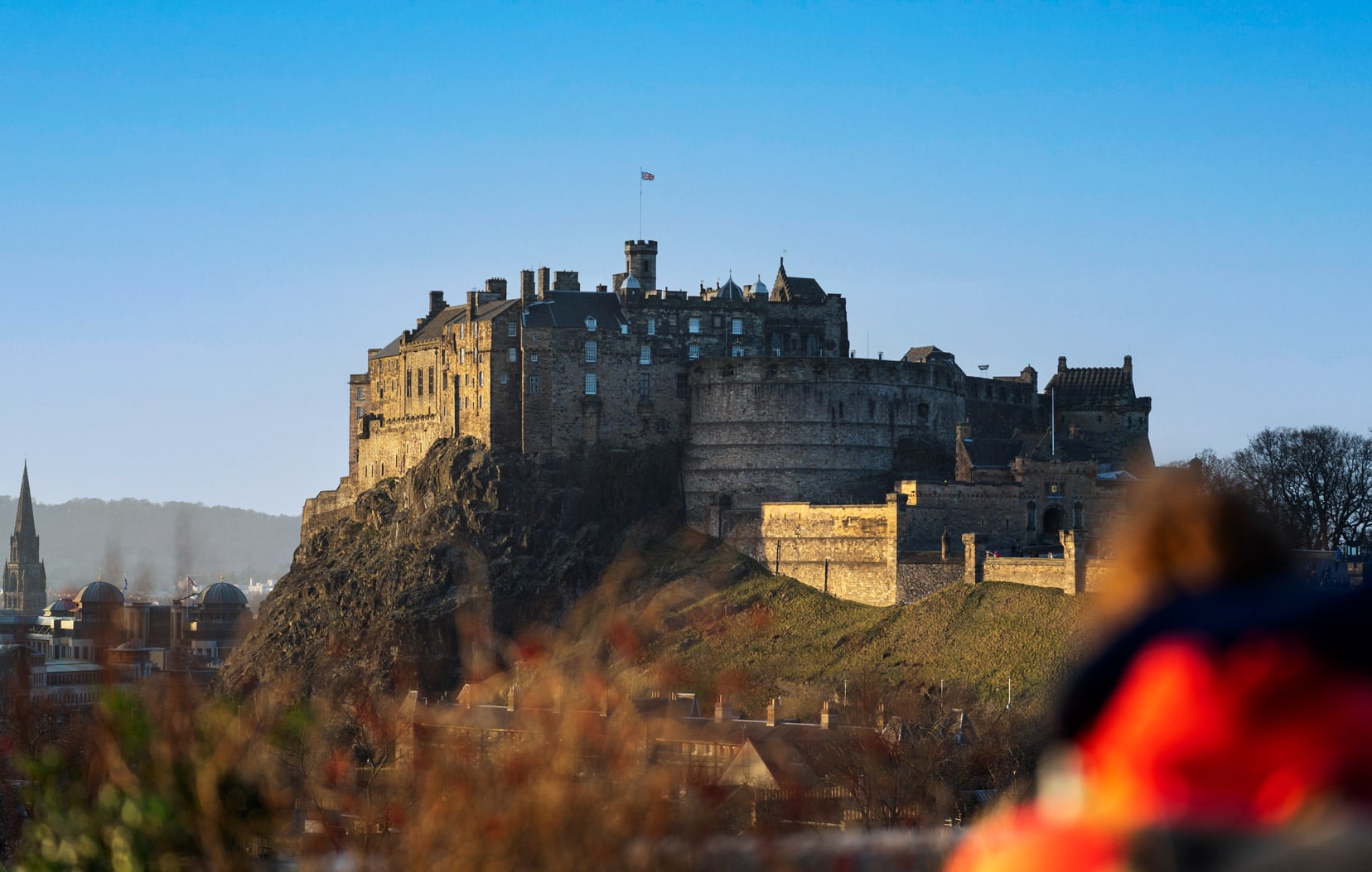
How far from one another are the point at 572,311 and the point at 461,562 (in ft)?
40.4

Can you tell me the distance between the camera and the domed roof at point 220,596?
430 feet

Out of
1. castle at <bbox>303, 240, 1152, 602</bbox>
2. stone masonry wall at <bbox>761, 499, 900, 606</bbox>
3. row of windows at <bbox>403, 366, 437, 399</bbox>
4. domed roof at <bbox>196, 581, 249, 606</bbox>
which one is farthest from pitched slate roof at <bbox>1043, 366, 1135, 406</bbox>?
domed roof at <bbox>196, 581, 249, 606</bbox>

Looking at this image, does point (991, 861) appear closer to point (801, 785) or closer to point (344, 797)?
point (344, 797)

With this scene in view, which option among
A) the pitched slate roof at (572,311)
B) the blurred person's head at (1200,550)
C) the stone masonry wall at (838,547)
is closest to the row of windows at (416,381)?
the pitched slate roof at (572,311)

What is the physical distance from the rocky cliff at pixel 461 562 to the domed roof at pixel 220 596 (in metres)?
52.7

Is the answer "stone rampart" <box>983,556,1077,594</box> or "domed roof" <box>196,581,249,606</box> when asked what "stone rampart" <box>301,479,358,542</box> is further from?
"domed roof" <box>196,581,249,606</box>

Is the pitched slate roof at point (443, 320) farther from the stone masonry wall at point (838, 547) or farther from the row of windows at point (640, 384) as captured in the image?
the stone masonry wall at point (838, 547)

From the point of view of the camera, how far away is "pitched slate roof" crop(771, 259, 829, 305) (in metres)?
83.2

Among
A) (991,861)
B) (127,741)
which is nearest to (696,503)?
(127,741)

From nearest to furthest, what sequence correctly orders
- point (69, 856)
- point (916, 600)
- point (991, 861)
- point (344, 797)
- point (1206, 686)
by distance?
point (1206, 686), point (991, 861), point (69, 856), point (344, 797), point (916, 600)

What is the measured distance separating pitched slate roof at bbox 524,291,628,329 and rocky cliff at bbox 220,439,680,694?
5.89 metres

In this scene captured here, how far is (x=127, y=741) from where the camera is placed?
1218 centimetres

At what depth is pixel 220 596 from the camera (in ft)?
433

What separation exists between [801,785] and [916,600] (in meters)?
24.6
